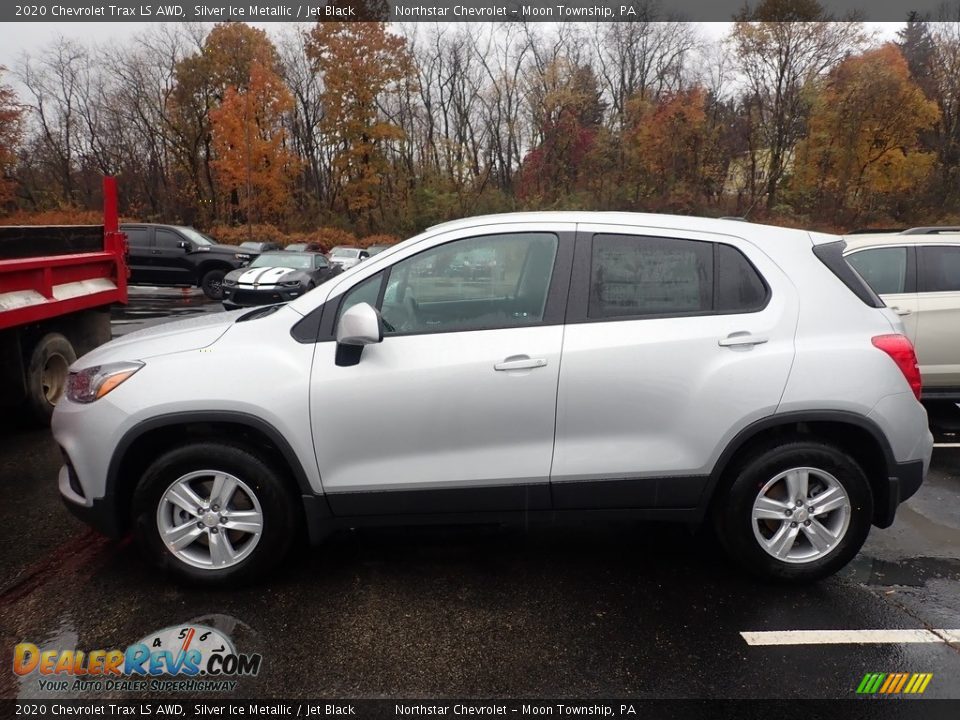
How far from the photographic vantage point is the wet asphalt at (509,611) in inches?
100

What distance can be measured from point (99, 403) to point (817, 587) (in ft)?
12.0

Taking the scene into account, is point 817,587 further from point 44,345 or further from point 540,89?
point 540,89

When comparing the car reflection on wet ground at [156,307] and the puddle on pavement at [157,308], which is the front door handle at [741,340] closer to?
the car reflection on wet ground at [156,307]

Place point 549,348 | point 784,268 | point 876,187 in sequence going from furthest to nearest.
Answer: point 876,187 → point 784,268 → point 549,348

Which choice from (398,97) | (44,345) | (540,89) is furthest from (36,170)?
(44,345)

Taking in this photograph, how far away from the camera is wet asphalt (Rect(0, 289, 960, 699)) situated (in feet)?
8.34

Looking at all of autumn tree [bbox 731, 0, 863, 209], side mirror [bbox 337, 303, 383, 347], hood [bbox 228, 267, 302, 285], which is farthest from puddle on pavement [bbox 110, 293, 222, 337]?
autumn tree [bbox 731, 0, 863, 209]

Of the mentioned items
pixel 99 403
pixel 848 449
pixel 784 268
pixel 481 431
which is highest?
pixel 784 268

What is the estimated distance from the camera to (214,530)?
10.1ft

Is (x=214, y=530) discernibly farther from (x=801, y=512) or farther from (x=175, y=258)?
(x=175, y=258)

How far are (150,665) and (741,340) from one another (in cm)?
295

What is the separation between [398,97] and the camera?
142ft

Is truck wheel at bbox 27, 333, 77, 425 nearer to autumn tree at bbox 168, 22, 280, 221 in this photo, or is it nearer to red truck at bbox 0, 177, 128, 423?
red truck at bbox 0, 177, 128, 423

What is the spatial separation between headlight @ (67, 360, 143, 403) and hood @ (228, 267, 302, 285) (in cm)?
1165
